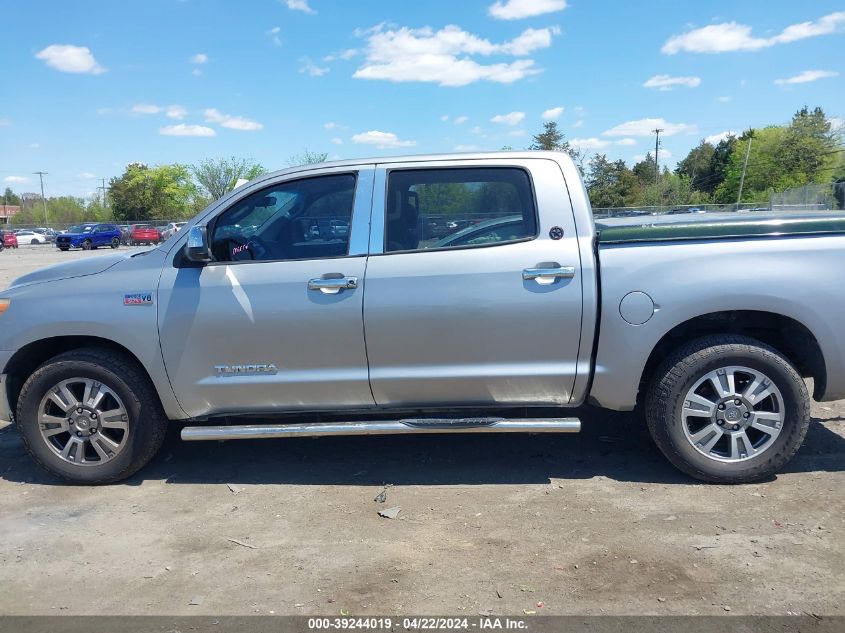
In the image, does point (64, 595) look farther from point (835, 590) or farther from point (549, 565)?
point (835, 590)

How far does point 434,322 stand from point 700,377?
1.63 m

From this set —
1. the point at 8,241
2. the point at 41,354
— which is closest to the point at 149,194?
the point at 8,241

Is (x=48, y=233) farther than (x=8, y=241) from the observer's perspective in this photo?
Yes

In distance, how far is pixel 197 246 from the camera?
413 centimetres

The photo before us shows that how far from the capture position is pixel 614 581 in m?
3.18

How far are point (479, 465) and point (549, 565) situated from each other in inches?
52.5

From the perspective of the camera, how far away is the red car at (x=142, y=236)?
167 feet

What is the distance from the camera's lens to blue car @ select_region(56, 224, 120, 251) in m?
44.4

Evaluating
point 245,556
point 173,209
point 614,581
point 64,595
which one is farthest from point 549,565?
point 173,209

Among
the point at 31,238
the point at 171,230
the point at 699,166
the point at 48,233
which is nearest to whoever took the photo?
the point at 171,230

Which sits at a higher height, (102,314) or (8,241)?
(8,241)

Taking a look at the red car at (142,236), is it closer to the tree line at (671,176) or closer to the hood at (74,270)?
the tree line at (671,176)

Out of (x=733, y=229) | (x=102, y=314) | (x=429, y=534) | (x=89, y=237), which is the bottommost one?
(x=429, y=534)

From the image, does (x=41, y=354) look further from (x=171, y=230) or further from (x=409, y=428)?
(x=171, y=230)
